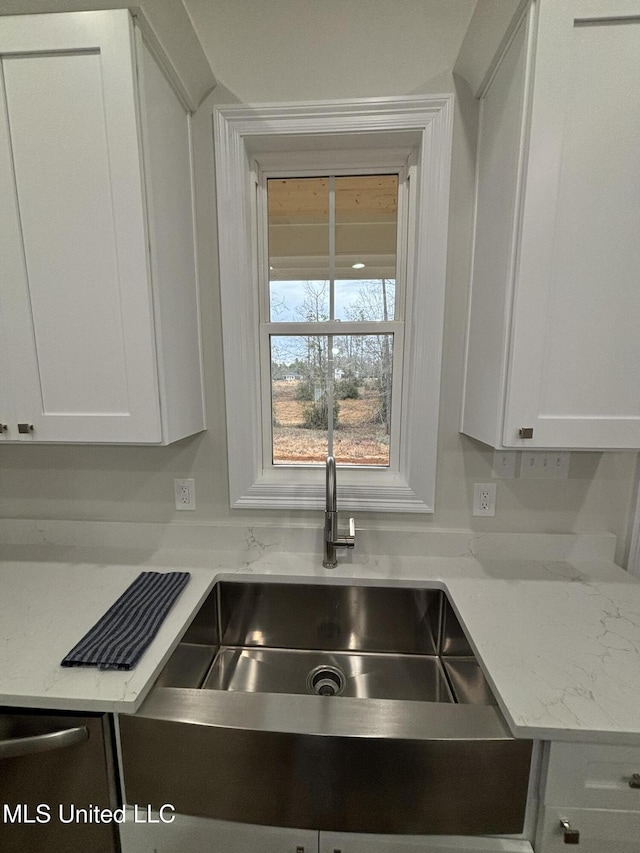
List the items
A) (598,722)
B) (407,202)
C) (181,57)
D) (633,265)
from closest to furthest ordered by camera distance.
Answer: (598,722), (633,265), (181,57), (407,202)

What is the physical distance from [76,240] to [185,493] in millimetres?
857

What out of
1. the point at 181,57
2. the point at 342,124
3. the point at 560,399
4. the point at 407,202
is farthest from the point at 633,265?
the point at 181,57

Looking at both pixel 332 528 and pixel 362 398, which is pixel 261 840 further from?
pixel 362 398

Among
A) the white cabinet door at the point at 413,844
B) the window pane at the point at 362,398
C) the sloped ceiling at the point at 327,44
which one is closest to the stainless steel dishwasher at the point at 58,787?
the white cabinet door at the point at 413,844

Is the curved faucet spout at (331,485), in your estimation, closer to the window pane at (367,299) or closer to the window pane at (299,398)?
the window pane at (299,398)

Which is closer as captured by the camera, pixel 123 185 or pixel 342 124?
pixel 123 185

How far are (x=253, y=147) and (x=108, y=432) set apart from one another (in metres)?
1.06

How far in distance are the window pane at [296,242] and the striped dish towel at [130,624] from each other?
985 millimetres

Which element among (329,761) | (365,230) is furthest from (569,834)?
(365,230)

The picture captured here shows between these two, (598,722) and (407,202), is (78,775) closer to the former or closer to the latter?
(598,722)

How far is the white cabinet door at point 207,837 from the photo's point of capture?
29.4 inches

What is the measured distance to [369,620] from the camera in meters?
1.18

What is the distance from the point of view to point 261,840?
75 cm

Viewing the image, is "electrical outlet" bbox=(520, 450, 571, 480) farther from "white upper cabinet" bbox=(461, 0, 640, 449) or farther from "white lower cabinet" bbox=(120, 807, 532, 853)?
"white lower cabinet" bbox=(120, 807, 532, 853)
